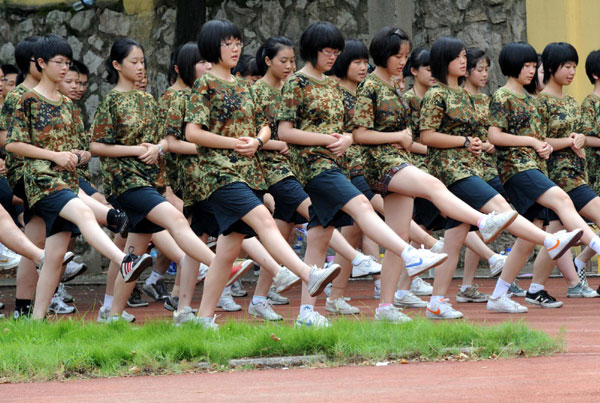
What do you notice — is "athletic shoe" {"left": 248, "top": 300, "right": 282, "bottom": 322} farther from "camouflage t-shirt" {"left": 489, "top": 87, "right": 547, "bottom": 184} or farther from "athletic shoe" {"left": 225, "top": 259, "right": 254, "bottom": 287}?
"camouflage t-shirt" {"left": 489, "top": 87, "right": 547, "bottom": 184}

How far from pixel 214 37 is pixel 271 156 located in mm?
1981

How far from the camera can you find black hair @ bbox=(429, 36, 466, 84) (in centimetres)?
784

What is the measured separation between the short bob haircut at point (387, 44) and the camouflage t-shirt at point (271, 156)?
1183 mm

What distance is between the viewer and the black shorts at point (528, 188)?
26.9 feet

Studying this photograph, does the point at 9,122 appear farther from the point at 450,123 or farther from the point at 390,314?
the point at 450,123

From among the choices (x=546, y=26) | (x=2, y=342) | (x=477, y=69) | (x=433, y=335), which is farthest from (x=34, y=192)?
(x=546, y=26)

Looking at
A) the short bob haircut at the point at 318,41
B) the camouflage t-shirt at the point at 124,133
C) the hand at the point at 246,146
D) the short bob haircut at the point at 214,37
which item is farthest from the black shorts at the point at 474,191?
the camouflage t-shirt at the point at 124,133

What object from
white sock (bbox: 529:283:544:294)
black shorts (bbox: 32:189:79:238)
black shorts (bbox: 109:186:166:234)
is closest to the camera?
black shorts (bbox: 32:189:79:238)

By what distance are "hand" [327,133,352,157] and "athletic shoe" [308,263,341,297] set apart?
937 millimetres

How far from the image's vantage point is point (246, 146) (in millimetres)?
6895

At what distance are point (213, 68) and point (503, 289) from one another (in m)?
2.64

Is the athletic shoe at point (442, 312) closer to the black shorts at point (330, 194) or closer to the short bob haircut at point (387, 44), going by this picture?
the black shorts at point (330, 194)

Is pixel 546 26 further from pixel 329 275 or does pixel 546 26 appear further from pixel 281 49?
pixel 329 275

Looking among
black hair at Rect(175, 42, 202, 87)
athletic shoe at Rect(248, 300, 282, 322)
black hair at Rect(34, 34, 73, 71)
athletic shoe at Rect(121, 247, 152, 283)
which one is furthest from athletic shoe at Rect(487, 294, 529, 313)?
black hair at Rect(34, 34, 73, 71)
